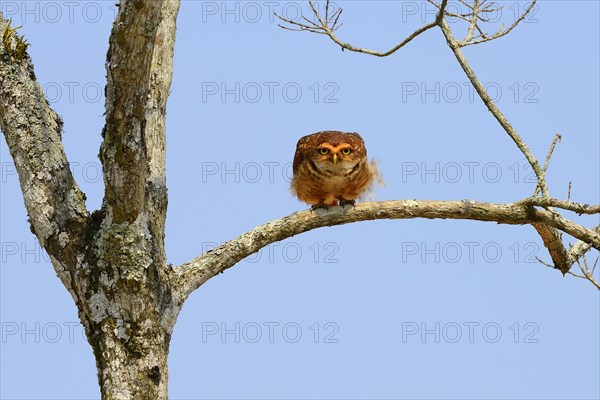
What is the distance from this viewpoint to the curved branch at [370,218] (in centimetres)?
479

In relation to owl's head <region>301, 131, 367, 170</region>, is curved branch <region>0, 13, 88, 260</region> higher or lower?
lower

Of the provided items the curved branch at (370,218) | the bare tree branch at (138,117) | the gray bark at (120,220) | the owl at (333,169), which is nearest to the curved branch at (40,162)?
the gray bark at (120,220)

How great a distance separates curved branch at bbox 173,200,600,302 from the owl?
541 millimetres

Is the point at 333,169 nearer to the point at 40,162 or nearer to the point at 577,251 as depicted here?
the point at 577,251

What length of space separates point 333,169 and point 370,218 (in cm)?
80

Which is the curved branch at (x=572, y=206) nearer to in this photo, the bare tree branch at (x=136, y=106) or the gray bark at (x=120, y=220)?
the gray bark at (x=120, y=220)

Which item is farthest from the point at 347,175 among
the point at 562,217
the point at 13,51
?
the point at 13,51

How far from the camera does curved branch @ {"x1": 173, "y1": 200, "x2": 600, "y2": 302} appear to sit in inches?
189

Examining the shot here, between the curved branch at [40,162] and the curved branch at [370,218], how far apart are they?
706 millimetres

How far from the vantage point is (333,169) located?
231 inches

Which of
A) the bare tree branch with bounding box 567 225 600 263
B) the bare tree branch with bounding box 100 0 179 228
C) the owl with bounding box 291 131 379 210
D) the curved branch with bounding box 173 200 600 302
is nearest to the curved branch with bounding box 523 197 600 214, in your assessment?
the curved branch with bounding box 173 200 600 302

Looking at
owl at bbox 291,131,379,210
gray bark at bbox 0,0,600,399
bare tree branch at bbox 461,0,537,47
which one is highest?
bare tree branch at bbox 461,0,537,47

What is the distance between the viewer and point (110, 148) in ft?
13.8

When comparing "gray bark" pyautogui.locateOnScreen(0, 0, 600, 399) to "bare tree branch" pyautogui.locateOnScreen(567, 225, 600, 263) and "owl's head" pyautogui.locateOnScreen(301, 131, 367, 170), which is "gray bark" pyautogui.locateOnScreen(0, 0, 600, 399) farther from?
"owl's head" pyautogui.locateOnScreen(301, 131, 367, 170)
